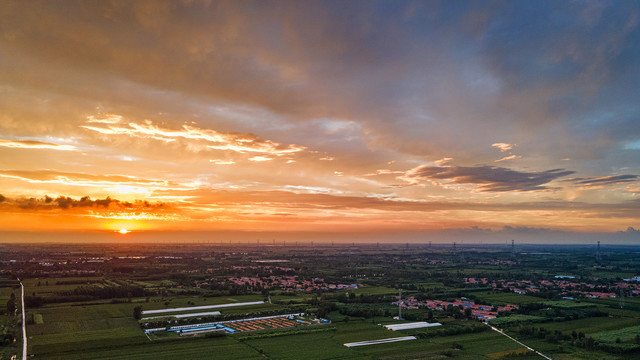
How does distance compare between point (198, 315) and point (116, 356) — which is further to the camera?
point (198, 315)

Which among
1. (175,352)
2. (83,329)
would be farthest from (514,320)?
(83,329)

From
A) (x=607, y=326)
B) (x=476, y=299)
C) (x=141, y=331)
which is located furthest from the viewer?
(x=476, y=299)

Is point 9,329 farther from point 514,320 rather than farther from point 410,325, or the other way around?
point 514,320

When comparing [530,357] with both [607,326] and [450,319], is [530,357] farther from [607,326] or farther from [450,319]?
[607,326]

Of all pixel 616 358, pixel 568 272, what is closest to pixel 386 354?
pixel 616 358

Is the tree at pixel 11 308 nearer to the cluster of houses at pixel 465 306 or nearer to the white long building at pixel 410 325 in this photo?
the white long building at pixel 410 325

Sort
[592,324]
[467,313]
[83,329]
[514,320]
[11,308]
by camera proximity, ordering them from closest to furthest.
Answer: [83,329] → [592,324] → [514,320] → [467,313] → [11,308]

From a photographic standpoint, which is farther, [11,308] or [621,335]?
[11,308]

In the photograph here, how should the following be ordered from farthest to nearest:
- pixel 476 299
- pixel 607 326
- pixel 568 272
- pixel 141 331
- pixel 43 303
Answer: pixel 568 272 < pixel 476 299 < pixel 43 303 < pixel 607 326 < pixel 141 331
